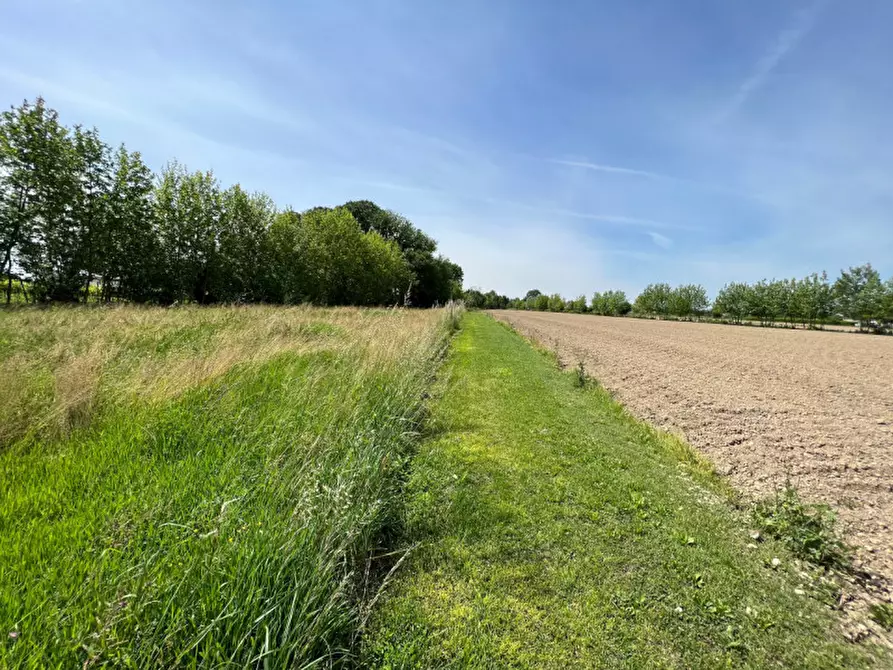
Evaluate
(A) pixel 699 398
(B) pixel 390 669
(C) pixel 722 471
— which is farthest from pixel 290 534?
(A) pixel 699 398

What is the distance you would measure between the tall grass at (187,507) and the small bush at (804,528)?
4.46 m

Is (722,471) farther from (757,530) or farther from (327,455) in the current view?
(327,455)

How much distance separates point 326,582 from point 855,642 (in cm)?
414

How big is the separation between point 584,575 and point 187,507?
3451 mm

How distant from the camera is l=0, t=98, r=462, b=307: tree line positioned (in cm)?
1609

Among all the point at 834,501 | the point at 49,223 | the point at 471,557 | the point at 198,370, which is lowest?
the point at 471,557

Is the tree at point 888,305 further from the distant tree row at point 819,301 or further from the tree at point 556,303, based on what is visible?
the tree at point 556,303

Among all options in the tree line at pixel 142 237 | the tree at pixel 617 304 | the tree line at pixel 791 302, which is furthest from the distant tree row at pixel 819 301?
the tree line at pixel 142 237

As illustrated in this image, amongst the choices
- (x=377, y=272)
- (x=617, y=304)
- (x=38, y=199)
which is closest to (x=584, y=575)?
(x=38, y=199)

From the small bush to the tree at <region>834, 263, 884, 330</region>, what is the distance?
89628mm

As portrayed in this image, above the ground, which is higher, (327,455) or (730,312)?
(730,312)

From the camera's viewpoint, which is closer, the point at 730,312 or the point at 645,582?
the point at 645,582

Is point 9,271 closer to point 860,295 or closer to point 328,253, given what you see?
point 328,253

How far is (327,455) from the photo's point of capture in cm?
359
